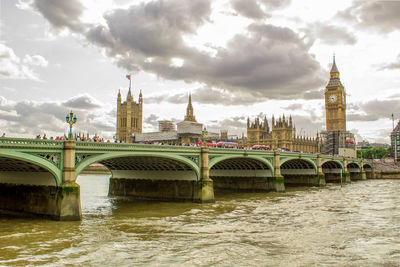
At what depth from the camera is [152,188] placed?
39.4m

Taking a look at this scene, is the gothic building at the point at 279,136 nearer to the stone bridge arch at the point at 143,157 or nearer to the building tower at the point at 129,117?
the building tower at the point at 129,117

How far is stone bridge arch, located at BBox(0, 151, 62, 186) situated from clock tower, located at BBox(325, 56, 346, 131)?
15239 cm

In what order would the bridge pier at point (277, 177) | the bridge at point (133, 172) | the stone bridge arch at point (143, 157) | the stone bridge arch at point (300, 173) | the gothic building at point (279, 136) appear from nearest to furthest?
the bridge at point (133, 172) < the stone bridge arch at point (143, 157) < the bridge pier at point (277, 177) < the stone bridge arch at point (300, 173) < the gothic building at point (279, 136)

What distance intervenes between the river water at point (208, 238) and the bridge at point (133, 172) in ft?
6.04

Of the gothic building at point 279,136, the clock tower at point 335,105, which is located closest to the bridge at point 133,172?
the gothic building at point 279,136

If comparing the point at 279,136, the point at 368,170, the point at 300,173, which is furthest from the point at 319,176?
the point at 279,136

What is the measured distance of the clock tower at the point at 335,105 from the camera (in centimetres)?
16314

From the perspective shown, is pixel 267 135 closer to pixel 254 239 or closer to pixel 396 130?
pixel 396 130

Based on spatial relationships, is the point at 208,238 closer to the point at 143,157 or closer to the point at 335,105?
the point at 143,157

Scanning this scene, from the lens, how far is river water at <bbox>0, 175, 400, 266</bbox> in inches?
590

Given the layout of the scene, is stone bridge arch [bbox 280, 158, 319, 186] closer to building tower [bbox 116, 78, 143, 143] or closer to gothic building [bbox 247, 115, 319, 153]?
gothic building [bbox 247, 115, 319, 153]

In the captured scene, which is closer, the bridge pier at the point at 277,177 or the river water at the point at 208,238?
the river water at the point at 208,238

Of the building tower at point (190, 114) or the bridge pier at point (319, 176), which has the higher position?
the building tower at point (190, 114)

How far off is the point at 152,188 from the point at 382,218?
22.3m
